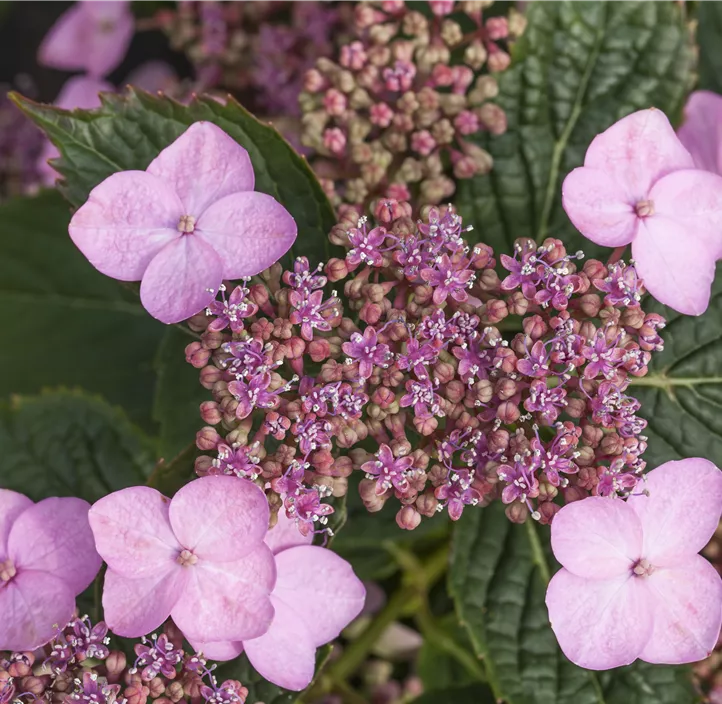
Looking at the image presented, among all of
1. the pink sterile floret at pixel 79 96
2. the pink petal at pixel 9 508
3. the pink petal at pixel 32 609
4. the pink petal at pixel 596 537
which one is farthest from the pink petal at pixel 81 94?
the pink petal at pixel 596 537

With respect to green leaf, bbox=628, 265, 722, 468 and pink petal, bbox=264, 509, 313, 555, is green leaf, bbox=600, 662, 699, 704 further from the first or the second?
pink petal, bbox=264, 509, 313, 555

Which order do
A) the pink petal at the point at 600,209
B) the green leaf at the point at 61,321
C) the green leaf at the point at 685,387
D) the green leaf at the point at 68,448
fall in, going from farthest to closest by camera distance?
the green leaf at the point at 61,321
the green leaf at the point at 68,448
the green leaf at the point at 685,387
the pink petal at the point at 600,209

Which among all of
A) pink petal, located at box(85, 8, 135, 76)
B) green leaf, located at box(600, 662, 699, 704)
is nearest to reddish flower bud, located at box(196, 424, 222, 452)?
green leaf, located at box(600, 662, 699, 704)

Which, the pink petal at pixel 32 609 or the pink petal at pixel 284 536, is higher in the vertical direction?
the pink petal at pixel 284 536

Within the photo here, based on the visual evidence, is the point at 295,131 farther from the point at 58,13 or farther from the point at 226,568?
the point at 58,13

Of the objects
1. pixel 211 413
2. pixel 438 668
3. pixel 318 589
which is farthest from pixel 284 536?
pixel 438 668

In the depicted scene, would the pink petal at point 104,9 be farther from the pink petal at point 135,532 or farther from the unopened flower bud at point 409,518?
the unopened flower bud at point 409,518
